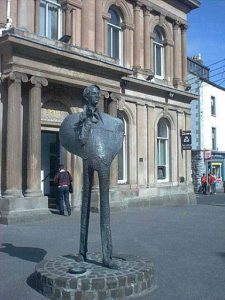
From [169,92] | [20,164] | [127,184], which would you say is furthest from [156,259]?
[169,92]

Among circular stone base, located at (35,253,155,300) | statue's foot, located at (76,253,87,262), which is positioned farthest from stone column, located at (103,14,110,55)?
circular stone base, located at (35,253,155,300)

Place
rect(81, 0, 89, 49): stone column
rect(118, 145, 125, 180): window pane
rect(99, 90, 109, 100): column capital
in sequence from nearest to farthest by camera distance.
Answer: rect(99, 90, 109, 100): column capital → rect(81, 0, 89, 49): stone column → rect(118, 145, 125, 180): window pane

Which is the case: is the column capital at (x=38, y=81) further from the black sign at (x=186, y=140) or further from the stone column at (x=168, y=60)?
the black sign at (x=186, y=140)

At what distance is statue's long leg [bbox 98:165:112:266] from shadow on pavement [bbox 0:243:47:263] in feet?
7.28

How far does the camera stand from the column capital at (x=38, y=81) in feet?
45.7

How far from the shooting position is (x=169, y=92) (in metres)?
21.3

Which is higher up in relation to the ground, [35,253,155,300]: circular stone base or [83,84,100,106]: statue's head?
[83,84,100,106]: statue's head

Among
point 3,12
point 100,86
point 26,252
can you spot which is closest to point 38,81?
point 3,12

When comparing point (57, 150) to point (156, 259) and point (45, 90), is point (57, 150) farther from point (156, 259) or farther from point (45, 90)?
point (156, 259)

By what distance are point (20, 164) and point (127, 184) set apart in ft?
21.8

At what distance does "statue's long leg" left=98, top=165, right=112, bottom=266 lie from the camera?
620 cm

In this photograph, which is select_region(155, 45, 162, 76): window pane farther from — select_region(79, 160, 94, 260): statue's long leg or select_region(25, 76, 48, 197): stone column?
select_region(79, 160, 94, 260): statue's long leg

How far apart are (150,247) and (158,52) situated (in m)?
14.9

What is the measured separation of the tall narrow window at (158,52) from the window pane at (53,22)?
679cm
